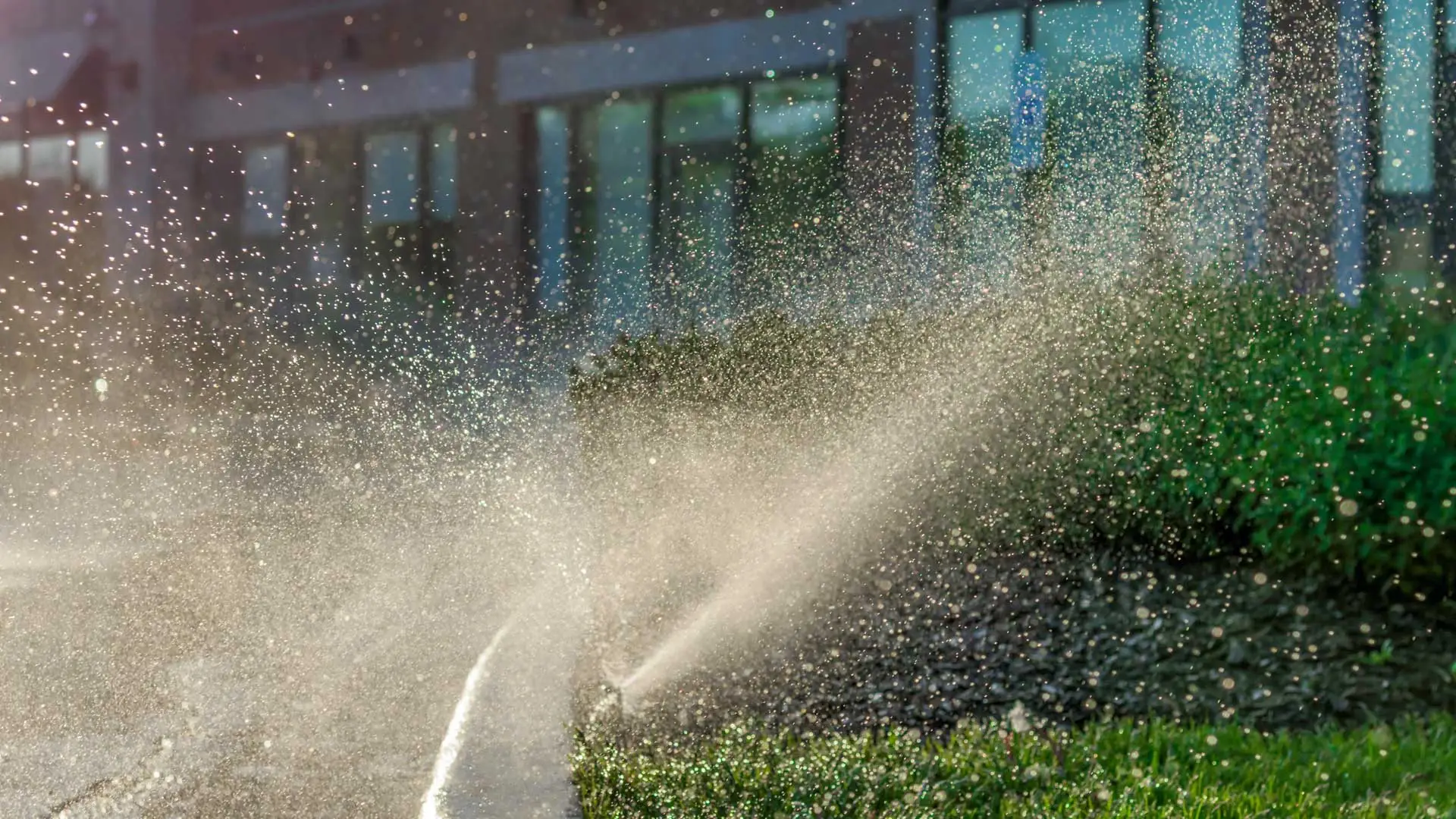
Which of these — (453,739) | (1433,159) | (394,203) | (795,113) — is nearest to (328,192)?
(394,203)

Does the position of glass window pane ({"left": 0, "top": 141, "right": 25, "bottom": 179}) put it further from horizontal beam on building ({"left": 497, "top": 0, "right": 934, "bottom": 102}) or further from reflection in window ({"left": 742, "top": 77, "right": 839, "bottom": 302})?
reflection in window ({"left": 742, "top": 77, "right": 839, "bottom": 302})

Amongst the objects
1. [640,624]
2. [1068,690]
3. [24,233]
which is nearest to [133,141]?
[24,233]

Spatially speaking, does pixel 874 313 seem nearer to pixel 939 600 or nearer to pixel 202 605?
pixel 939 600

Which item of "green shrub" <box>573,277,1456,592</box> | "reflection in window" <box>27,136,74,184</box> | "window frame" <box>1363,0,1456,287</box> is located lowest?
"green shrub" <box>573,277,1456,592</box>

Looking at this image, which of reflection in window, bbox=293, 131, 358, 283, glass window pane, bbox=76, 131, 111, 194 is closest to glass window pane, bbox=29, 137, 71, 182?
glass window pane, bbox=76, 131, 111, 194

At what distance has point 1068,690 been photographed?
4793 mm

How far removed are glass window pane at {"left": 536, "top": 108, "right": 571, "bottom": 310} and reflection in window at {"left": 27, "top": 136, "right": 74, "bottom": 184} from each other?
38.3ft

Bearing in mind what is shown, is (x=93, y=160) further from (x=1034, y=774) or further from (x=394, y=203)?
(x=1034, y=774)

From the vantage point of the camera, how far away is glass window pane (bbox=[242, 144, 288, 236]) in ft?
83.1

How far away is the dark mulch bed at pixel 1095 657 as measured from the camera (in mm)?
4645

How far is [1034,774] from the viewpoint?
145 inches

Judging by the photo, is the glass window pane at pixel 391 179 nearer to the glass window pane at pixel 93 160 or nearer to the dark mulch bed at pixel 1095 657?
the glass window pane at pixel 93 160

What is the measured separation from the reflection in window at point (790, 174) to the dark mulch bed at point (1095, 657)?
11.3 m

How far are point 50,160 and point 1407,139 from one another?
24762 millimetres
